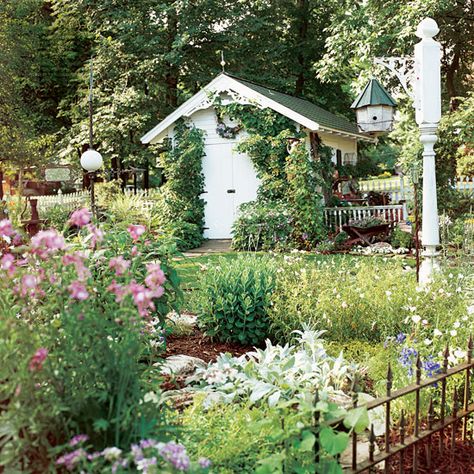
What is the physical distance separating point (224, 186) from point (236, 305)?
35.0 ft

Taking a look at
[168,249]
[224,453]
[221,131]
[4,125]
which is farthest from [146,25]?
[224,453]

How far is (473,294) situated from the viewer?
523 cm

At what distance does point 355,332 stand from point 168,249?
71.7 inches

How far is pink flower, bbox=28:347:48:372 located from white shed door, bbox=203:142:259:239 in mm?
13936

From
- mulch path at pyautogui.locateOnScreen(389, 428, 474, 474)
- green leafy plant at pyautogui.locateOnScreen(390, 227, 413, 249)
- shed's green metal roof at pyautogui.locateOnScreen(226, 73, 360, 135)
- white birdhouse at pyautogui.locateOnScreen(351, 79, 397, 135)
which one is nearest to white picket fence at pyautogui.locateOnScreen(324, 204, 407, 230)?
green leafy plant at pyautogui.locateOnScreen(390, 227, 413, 249)

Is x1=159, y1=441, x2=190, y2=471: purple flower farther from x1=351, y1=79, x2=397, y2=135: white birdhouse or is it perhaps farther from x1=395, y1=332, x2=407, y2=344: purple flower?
x1=351, y1=79, x2=397, y2=135: white birdhouse

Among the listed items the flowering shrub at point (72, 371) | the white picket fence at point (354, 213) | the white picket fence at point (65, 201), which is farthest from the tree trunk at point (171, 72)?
the flowering shrub at point (72, 371)

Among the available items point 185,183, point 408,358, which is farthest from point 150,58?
point 408,358

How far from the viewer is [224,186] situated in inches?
637

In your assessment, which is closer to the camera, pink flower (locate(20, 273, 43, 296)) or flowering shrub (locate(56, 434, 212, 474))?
flowering shrub (locate(56, 434, 212, 474))

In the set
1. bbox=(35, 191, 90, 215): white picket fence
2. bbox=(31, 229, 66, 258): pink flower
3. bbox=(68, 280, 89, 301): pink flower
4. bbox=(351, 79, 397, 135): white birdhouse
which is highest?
bbox=(351, 79, 397, 135): white birdhouse

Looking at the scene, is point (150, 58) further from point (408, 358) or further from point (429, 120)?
point (408, 358)

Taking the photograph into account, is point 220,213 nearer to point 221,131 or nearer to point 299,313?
point 221,131

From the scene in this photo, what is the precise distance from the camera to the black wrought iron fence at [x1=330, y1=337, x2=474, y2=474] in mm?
2832
